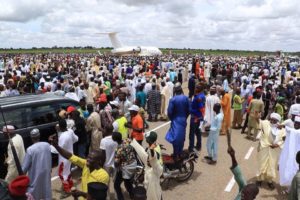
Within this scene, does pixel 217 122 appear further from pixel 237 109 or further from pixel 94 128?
pixel 237 109

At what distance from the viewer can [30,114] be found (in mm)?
8070

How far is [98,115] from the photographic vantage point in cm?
838

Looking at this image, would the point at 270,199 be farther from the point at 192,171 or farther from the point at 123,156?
the point at 123,156

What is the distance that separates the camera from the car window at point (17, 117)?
7629 millimetres

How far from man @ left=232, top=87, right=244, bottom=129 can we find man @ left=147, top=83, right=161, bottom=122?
9.53ft

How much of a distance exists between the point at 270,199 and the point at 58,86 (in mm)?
9013

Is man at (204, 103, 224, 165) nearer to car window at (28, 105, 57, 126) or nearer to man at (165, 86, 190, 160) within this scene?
man at (165, 86, 190, 160)

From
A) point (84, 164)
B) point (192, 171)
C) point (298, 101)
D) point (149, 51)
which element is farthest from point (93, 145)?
point (149, 51)

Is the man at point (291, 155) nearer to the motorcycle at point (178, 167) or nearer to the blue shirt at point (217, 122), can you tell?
the motorcycle at point (178, 167)

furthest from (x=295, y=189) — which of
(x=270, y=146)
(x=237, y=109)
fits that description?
(x=237, y=109)

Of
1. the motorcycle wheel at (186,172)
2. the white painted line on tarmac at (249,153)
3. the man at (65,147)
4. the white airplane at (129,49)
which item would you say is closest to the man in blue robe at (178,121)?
the motorcycle wheel at (186,172)

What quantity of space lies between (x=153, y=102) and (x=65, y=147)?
25.0 feet

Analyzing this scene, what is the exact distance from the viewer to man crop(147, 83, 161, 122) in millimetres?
14312

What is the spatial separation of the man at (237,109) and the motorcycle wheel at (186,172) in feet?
18.2
